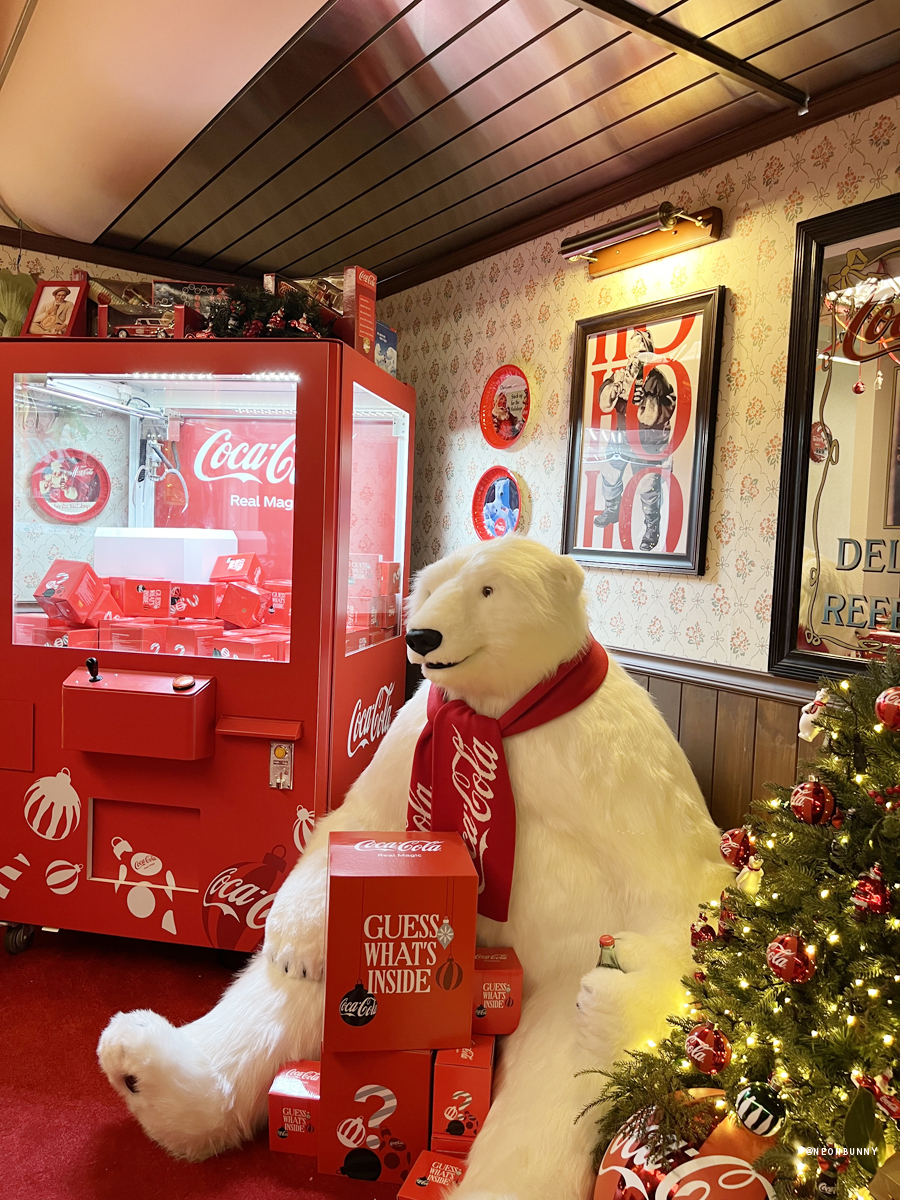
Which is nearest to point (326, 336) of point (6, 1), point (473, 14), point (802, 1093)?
point (473, 14)

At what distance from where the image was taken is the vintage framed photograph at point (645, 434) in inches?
87.6

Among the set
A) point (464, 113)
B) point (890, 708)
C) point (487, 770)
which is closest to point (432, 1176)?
point (487, 770)

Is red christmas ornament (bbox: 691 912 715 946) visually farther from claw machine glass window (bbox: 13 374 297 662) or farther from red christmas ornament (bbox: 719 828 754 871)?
claw machine glass window (bbox: 13 374 297 662)

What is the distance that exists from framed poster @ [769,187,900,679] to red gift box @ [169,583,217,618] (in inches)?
60.0

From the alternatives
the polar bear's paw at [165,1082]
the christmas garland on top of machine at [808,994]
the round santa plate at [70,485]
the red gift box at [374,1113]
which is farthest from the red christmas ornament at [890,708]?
the round santa plate at [70,485]

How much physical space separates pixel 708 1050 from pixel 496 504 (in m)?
2.03

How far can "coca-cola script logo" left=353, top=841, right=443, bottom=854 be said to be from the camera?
1.63 m

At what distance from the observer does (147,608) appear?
7.84ft

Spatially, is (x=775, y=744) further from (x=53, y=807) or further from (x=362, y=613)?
(x=53, y=807)

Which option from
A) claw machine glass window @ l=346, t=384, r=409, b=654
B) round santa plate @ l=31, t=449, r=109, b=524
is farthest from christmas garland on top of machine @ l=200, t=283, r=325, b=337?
round santa plate @ l=31, t=449, r=109, b=524

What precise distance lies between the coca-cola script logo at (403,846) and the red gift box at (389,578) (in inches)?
45.5

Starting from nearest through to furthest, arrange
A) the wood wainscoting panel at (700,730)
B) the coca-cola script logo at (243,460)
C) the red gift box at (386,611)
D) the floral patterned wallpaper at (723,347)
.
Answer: the floral patterned wallpaper at (723,347), the wood wainscoting panel at (700,730), the coca-cola script logo at (243,460), the red gift box at (386,611)

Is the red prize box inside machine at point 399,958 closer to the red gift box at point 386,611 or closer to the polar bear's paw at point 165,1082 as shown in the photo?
the polar bear's paw at point 165,1082

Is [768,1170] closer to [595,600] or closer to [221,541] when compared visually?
[595,600]
